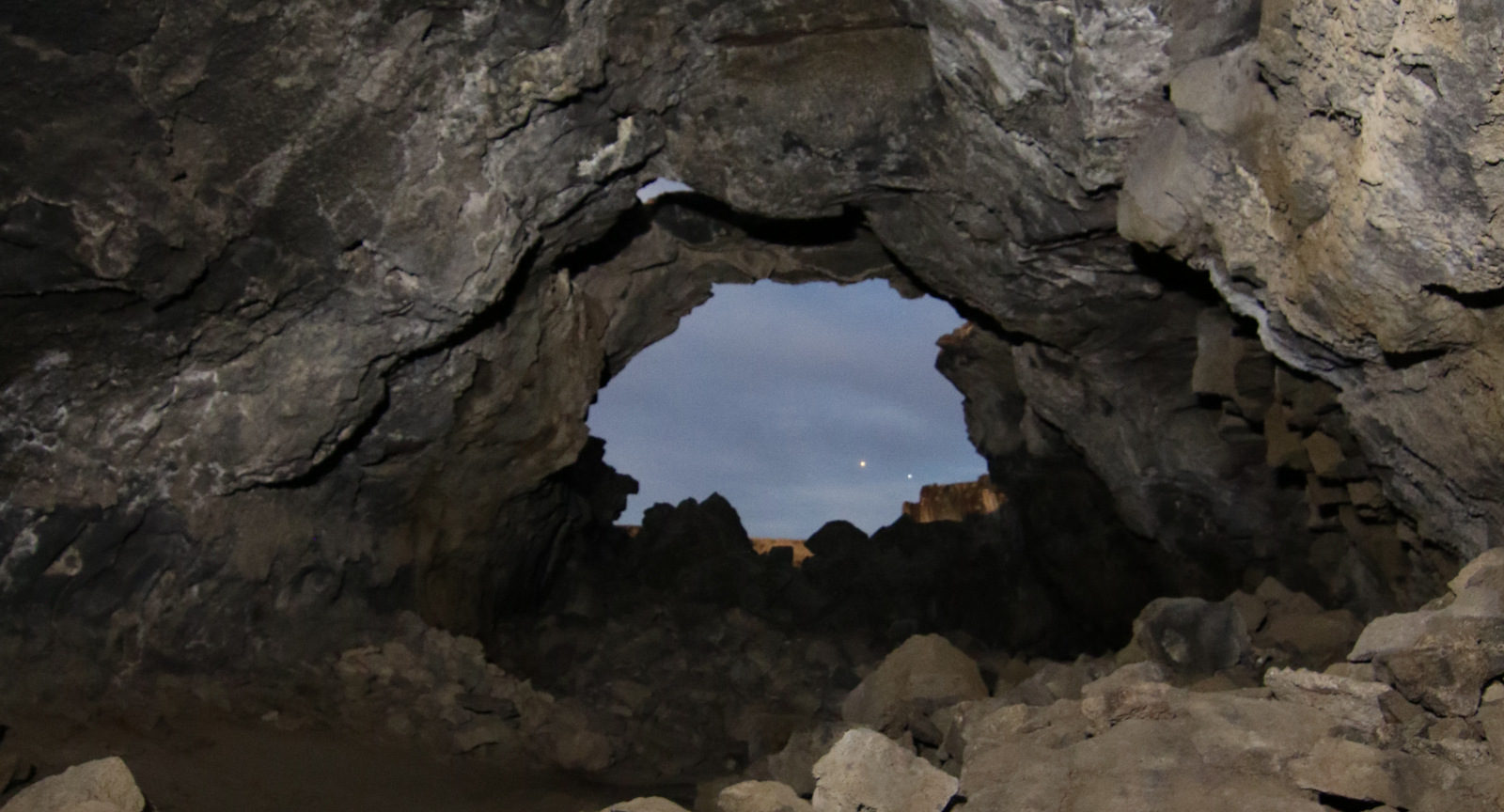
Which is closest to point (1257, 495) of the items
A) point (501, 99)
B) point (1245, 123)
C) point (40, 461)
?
point (1245, 123)

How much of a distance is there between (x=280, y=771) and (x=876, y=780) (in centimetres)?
340

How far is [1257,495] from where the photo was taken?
295 inches

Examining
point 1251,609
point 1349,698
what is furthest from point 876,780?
point 1251,609

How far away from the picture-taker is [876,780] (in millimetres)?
3379

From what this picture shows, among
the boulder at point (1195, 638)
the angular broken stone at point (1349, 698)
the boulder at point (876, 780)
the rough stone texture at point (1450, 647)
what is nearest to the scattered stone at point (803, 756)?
the boulder at point (876, 780)

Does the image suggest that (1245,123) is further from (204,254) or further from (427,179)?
(204,254)

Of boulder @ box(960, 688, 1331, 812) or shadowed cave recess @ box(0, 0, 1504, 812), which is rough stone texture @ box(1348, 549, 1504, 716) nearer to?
shadowed cave recess @ box(0, 0, 1504, 812)

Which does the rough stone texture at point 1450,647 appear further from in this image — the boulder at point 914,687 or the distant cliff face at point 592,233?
the boulder at point 914,687

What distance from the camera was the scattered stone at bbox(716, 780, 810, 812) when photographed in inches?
141

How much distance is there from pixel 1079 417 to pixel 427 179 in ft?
18.6

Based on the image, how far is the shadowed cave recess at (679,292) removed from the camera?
135 inches

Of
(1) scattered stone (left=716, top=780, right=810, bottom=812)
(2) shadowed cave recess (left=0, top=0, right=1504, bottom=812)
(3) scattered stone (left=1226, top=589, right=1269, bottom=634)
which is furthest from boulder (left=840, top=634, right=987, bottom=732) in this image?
(3) scattered stone (left=1226, top=589, right=1269, bottom=634)

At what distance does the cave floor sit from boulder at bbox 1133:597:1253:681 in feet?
10.4

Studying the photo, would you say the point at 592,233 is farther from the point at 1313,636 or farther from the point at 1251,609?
the point at 1313,636
